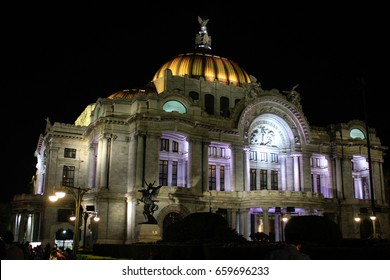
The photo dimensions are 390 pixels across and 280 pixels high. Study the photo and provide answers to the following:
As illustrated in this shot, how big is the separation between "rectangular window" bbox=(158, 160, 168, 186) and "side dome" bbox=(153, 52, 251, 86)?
1557cm

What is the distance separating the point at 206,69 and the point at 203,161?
17804 millimetres

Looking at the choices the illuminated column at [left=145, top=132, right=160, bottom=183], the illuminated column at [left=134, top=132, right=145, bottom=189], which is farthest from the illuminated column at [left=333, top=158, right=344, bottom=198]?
the illuminated column at [left=134, top=132, right=145, bottom=189]

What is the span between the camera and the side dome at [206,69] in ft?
211

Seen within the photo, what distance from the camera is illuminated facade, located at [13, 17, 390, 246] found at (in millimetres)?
49344

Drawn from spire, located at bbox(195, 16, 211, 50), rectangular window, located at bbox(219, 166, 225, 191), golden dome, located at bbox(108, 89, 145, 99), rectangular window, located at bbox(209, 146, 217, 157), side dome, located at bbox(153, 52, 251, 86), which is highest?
spire, located at bbox(195, 16, 211, 50)

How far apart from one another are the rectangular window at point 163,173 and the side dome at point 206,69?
15573 mm

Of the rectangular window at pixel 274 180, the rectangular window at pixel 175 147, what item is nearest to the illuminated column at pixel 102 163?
the rectangular window at pixel 175 147

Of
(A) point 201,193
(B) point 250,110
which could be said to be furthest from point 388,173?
(A) point 201,193

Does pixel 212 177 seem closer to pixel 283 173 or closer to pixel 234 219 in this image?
pixel 234 219

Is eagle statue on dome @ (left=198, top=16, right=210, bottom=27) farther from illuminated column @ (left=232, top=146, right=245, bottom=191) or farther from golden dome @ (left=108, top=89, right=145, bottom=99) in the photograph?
illuminated column @ (left=232, top=146, right=245, bottom=191)

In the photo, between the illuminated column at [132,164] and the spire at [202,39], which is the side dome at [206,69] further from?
the illuminated column at [132,164]

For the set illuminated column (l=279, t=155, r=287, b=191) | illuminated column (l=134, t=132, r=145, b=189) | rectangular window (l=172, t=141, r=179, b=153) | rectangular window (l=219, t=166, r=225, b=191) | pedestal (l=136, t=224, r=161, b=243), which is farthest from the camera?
illuminated column (l=279, t=155, r=287, b=191)

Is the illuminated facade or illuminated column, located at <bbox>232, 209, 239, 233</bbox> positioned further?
illuminated column, located at <bbox>232, 209, 239, 233</bbox>

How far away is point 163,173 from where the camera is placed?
172 feet
